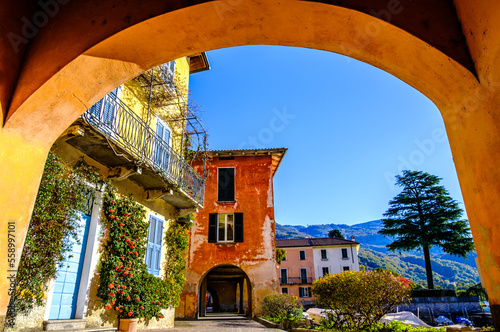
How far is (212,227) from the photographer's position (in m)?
19.9

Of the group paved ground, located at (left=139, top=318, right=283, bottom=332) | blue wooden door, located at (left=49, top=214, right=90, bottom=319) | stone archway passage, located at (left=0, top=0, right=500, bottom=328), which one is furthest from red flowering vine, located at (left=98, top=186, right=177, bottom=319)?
stone archway passage, located at (left=0, top=0, right=500, bottom=328)

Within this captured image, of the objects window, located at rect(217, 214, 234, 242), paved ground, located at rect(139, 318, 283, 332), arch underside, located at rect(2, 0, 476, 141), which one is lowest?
paved ground, located at rect(139, 318, 283, 332)

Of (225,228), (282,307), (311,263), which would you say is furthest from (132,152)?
(311,263)

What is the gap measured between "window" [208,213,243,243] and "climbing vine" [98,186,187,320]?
10.2m

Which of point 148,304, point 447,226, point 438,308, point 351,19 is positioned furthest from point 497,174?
point 447,226

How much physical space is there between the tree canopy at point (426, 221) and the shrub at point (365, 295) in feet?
79.3

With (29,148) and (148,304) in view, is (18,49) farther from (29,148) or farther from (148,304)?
(148,304)

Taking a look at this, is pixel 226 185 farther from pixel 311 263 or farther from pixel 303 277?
pixel 311 263

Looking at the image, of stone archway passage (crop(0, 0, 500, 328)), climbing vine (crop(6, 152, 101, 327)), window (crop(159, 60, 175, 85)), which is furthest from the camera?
window (crop(159, 60, 175, 85))

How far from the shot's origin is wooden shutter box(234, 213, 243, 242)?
19562 mm

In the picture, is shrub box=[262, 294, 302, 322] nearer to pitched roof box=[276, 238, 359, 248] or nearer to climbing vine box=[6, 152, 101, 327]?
climbing vine box=[6, 152, 101, 327]

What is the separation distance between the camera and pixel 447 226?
31781mm

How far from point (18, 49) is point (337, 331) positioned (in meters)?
10.2

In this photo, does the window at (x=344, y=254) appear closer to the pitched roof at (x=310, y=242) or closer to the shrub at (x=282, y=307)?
the pitched roof at (x=310, y=242)
